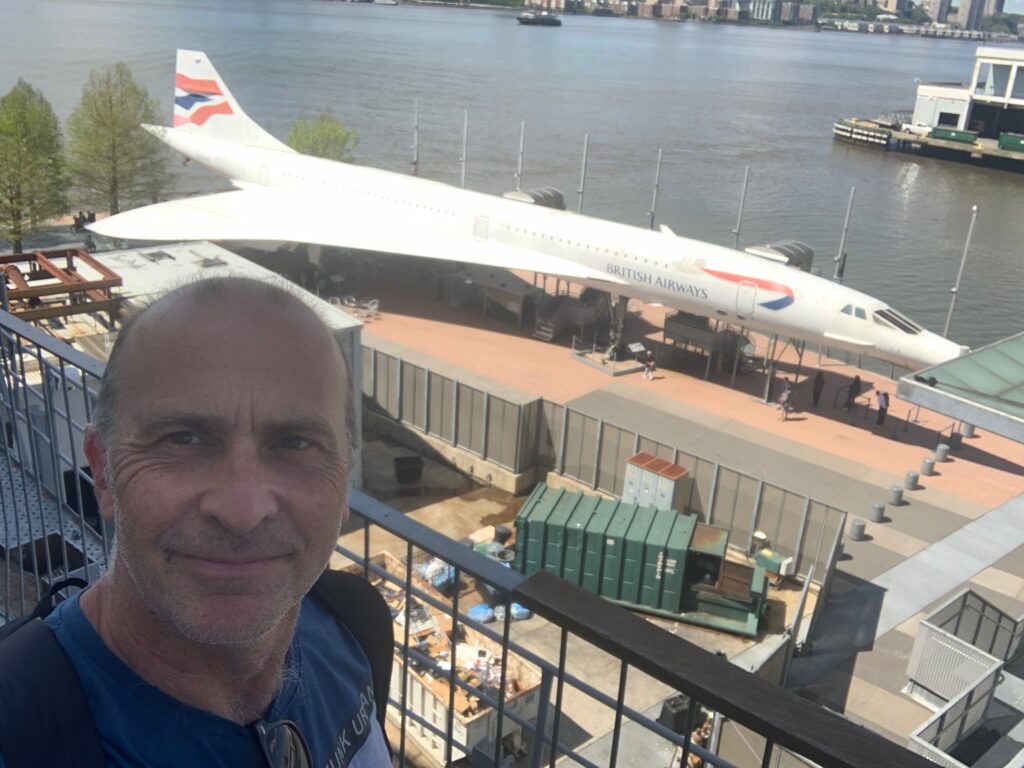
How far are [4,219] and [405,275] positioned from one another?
46.1ft

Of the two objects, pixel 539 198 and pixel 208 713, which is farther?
pixel 539 198

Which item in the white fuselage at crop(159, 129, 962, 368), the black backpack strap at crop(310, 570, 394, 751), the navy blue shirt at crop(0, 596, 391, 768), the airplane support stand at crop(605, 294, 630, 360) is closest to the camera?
the navy blue shirt at crop(0, 596, 391, 768)

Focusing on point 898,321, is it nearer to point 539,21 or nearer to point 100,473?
point 100,473

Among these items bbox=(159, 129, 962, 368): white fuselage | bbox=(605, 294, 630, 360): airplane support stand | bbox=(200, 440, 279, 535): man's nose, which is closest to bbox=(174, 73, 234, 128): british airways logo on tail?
bbox=(159, 129, 962, 368): white fuselage

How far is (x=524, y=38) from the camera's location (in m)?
163

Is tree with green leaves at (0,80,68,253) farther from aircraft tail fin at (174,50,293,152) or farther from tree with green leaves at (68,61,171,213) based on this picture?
aircraft tail fin at (174,50,293,152)

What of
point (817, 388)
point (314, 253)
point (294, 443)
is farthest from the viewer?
point (314, 253)

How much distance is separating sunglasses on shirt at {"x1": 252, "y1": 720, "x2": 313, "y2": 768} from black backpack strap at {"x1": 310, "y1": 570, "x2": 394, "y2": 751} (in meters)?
0.42

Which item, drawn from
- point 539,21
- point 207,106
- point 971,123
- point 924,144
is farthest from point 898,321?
point 539,21

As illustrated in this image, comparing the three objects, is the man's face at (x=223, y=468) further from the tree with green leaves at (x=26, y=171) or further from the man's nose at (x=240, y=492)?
the tree with green leaves at (x=26, y=171)

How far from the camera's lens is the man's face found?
1.73 metres

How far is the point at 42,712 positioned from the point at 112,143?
37.2m

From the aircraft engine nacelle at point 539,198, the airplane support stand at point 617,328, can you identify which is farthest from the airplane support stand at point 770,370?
the aircraft engine nacelle at point 539,198

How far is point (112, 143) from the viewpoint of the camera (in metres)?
34.3
